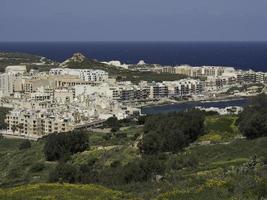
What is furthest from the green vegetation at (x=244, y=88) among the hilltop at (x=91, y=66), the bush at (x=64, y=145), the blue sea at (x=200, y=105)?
the bush at (x=64, y=145)

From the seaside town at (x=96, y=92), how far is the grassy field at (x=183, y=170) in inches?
1329

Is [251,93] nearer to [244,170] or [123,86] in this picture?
[123,86]

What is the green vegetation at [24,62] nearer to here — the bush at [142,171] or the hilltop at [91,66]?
the hilltop at [91,66]

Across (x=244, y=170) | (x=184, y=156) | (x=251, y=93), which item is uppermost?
(x=244, y=170)

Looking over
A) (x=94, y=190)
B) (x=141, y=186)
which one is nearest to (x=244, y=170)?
(x=141, y=186)

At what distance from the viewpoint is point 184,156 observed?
21.7 meters

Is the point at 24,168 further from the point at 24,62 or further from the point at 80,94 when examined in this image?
the point at 24,62

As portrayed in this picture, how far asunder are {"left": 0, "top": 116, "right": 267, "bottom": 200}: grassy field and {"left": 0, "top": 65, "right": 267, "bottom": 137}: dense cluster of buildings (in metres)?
29.2

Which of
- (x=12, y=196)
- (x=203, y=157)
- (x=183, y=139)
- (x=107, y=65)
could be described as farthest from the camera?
(x=107, y=65)

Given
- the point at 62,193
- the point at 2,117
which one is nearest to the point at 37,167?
the point at 62,193

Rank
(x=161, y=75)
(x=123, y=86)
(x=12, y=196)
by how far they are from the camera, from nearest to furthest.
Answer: (x=12, y=196), (x=123, y=86), (x=161, y=75)

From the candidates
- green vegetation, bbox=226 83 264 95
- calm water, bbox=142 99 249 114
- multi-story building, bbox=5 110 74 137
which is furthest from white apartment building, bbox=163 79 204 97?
multi-story building, bbox=5 110 74 137

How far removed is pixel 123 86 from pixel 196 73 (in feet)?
123

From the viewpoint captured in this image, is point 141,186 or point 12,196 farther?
point 141,186
